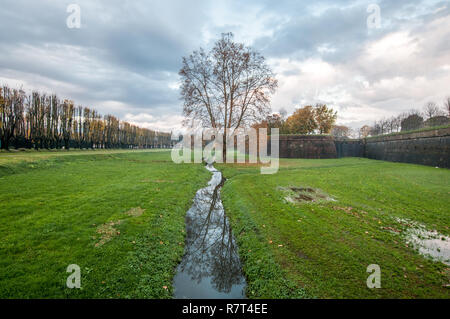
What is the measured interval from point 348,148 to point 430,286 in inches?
1597

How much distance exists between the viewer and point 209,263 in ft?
16.7

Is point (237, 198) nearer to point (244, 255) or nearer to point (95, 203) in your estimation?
point (244, 255)

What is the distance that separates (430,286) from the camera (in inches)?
143

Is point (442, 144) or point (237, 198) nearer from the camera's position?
point (237, 198)

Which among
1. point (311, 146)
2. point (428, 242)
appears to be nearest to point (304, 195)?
point (428, 242)

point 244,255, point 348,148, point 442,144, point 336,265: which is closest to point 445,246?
Result: point 336,265

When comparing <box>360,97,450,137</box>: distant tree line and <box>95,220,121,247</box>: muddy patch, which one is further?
<box>360,97,450,137</box>: distant tree line

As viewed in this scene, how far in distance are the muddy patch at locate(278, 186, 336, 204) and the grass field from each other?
41 cm

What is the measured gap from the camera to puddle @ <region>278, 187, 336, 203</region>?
919cm

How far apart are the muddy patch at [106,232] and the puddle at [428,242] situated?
7.78 metres

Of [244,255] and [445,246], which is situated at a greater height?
[445,246]

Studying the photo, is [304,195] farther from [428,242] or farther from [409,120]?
[409,120]

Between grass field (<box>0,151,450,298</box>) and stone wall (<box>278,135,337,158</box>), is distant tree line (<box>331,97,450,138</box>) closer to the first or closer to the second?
stone wall (<box>278,135,337,158</box>)

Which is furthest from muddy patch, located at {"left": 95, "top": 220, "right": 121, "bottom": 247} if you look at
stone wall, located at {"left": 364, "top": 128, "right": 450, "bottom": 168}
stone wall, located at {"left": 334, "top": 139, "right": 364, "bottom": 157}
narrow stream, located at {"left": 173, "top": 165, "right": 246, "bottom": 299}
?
stone wall, located at {"left": 334, "top": 139, "right": 364, "bottom": 157}
